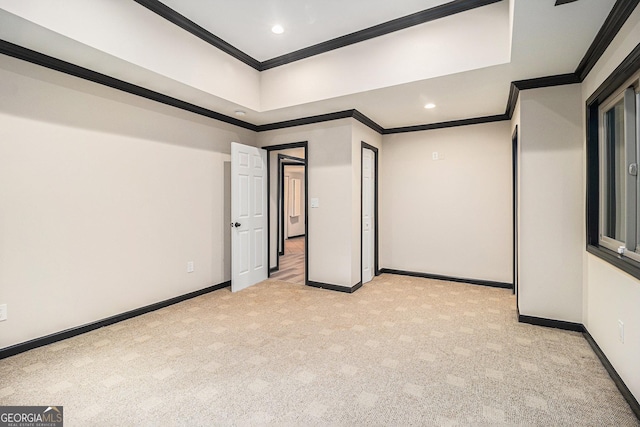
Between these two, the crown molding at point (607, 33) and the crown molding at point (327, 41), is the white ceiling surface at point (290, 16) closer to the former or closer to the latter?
the crown molding at point (327, 41)

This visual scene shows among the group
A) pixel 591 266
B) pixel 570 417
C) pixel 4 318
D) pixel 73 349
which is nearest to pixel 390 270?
pixel 591 266

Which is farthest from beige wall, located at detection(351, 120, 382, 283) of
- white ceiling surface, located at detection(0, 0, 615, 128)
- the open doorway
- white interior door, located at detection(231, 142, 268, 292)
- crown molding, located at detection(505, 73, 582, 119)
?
crown molding, located at detection(505, 73, 582, 119)

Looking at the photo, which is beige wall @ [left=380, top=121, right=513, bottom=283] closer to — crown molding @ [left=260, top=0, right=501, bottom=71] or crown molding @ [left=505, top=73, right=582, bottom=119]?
crown molding @ [left=505, top=73, right=582, bottom=119]

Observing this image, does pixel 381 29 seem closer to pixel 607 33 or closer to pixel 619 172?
pixel 607 33

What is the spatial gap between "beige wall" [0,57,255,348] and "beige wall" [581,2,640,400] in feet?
12.9

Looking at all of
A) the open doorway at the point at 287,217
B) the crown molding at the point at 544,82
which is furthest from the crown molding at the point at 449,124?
the open doorway at the point at 287,217

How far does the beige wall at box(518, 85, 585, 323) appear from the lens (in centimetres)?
285

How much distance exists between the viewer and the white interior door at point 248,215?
4137 millimetres

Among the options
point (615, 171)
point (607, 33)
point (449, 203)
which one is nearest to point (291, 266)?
point (449, 203)

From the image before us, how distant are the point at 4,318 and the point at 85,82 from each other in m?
2.05

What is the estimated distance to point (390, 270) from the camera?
199 inches

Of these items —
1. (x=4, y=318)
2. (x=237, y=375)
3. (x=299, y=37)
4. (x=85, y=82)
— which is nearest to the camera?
(x=237, y=375)

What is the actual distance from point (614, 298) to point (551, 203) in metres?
1.04

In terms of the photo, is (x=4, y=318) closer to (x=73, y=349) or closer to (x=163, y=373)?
(x=73, y=349)
